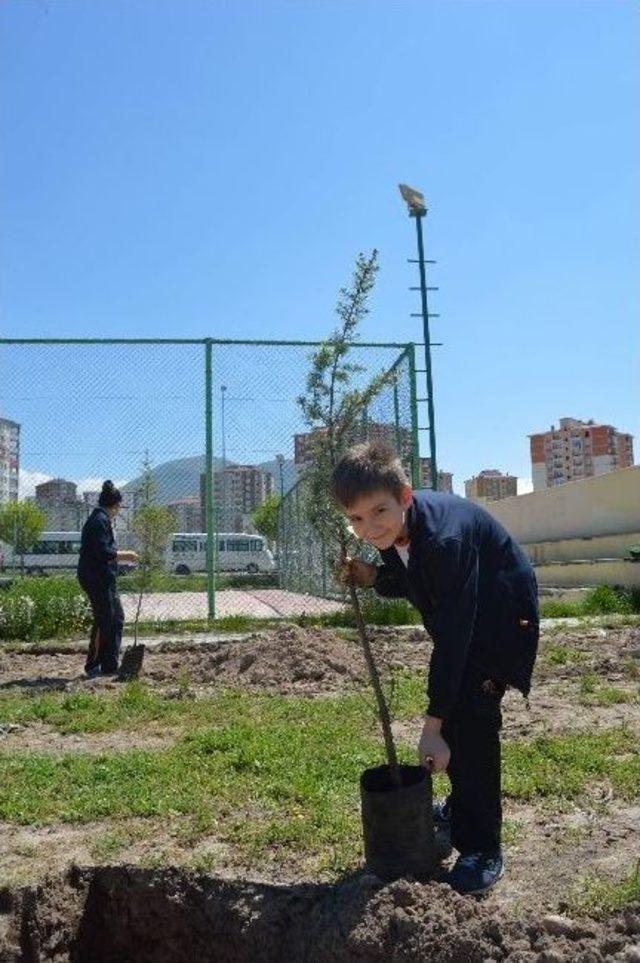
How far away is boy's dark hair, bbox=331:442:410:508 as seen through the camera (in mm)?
2574

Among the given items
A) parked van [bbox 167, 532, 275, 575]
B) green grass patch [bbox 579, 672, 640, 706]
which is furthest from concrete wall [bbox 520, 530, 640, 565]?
green grass patch [bbox 579, 672, 640, 706]

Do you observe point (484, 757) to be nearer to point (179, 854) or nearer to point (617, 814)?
point (617, 814)

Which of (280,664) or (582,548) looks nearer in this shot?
(280,664)

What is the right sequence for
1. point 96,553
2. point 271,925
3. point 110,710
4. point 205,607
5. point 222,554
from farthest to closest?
point 222,554, point 205,607, point 96,553, point 110,710, point 271,925

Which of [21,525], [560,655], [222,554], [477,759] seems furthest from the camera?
[222,554]

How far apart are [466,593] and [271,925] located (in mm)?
1163

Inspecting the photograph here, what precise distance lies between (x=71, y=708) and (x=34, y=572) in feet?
24.0

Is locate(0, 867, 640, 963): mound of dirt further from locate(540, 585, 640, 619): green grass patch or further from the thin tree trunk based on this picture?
locate(540, 585, 640, 619): green grass patch

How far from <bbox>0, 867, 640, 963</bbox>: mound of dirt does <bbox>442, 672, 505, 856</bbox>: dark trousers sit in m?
0.38

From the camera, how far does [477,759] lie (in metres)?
2.81

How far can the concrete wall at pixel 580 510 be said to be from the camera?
662 inches

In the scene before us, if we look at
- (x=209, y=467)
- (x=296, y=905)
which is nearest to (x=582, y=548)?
(x=209, y=467)

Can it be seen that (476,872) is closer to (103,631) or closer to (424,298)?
(103,631)

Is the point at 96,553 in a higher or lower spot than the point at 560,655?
higher
